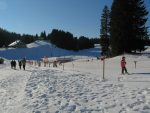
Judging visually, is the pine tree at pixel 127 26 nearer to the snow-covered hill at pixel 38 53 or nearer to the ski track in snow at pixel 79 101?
the ski track in snow at pixel 79 101

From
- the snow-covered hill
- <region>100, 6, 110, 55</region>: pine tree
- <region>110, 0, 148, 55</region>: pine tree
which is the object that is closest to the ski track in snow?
<region>110, 0, 148, 55</region>: pine tree

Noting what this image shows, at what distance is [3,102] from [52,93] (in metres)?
2.46

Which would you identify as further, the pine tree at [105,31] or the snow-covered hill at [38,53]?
the snow-covered hill at [38,53]

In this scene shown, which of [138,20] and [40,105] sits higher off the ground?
[138,20]

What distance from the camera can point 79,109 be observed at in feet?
40.3

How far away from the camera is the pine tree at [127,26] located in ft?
194

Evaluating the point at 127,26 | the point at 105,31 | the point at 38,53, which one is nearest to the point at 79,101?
the point at 127,26

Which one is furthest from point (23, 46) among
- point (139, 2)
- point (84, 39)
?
point (139, 2)

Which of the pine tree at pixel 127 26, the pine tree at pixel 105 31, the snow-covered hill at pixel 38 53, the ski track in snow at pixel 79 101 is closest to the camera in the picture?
the ski track in snow at pixel 79 101

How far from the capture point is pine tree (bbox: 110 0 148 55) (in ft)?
194

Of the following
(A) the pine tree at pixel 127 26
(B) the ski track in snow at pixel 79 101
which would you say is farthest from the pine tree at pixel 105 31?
(B) the ski track in snow at pixel 79 101

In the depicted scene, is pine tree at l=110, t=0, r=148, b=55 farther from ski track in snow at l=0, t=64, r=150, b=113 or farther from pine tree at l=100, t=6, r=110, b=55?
ski track in snow at l=0, t=64, r=150, b=113

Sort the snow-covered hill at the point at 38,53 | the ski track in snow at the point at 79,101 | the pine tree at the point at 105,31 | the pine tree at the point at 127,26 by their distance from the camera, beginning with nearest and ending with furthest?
the ski track in snow at the point at 79,101 < the pine tree at the point at 127,26 < the pine tree at the point at 105,31 < the snow-covered hill at the point at 38,53

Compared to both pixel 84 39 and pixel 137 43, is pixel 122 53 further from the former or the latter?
pixel 84 39
